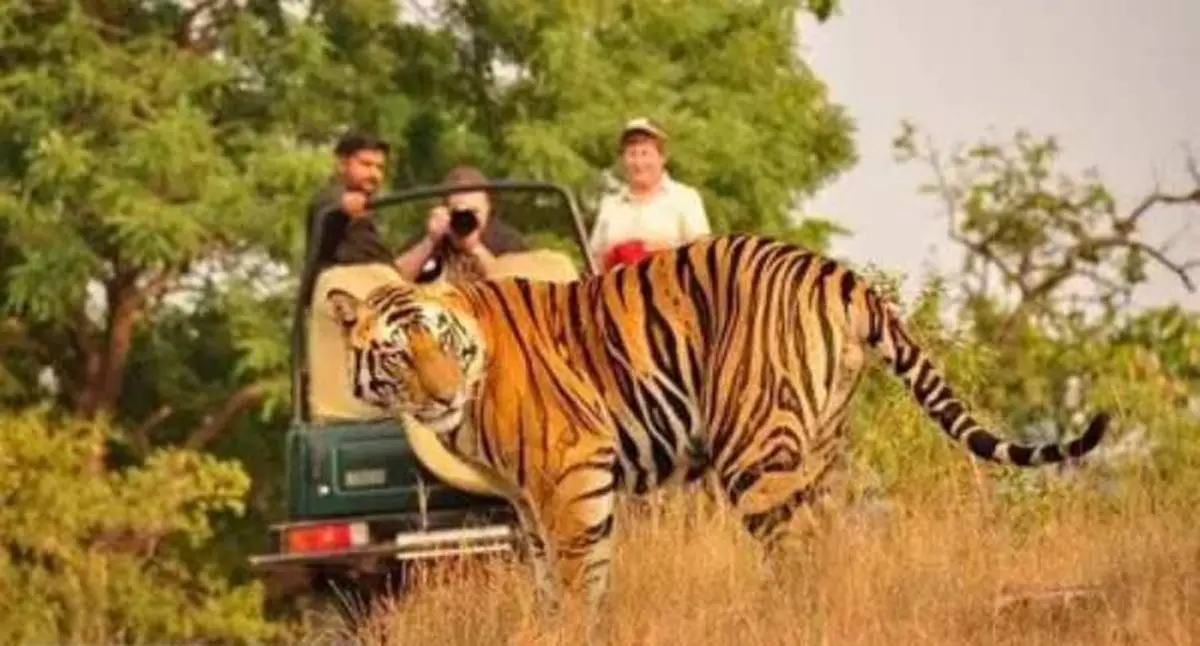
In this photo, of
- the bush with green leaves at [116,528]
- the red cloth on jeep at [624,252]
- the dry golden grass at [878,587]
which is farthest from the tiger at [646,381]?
the bush with green leaves at [116,528]

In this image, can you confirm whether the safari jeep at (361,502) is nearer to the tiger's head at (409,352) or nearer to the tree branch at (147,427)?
the tiger's head at (409,352)

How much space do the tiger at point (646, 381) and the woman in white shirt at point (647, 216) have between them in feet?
2.77

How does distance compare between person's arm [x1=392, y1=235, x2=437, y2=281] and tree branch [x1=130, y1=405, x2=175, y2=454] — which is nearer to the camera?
person's arm [x1=392, y1=235, x2=437, y2=281]

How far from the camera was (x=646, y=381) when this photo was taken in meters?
13.1

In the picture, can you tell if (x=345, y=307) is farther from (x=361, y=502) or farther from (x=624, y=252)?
(x=361, y=502)

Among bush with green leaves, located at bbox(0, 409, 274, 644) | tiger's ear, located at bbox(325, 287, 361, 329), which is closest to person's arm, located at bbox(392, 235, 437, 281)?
tiger's ear, located at bbox(325, 287, 361, 329)

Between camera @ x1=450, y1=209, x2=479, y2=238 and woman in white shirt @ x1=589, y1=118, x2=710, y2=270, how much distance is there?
0.54m

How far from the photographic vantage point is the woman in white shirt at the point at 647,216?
14.1 metres

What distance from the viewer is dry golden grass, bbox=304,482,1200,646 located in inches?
447

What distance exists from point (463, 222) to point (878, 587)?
330cm

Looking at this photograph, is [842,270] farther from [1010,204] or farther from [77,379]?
[1010,204]

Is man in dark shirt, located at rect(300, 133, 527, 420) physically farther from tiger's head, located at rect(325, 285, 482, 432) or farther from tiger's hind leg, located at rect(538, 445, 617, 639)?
tiger's hind leg, located at rect(538, 445, 617, 639)

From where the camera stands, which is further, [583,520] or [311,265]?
[311,265]

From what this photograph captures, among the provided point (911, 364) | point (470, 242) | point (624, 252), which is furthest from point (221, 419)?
point (911, 364)
